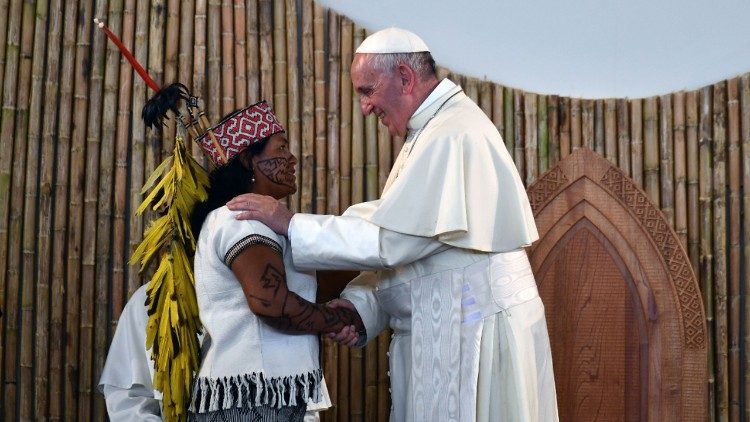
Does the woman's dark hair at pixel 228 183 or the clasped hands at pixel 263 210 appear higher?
the woman's dark hair at pixel 228 183

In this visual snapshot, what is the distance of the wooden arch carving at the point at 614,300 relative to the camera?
13.8 ft

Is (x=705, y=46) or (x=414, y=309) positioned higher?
(x=705, y=46)

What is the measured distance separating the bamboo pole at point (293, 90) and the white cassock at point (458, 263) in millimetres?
1280

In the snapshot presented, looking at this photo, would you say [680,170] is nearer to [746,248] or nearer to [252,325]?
[746,248]

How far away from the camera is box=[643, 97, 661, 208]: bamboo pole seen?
4574 mm

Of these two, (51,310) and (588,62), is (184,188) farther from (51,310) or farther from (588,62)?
(588,62)

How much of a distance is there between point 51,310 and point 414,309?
6.40ft

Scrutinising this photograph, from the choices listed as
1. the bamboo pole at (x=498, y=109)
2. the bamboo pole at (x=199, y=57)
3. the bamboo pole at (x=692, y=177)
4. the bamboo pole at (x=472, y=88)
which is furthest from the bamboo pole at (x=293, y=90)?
the bamboo pole at (x=692, y=177)

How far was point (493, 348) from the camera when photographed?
3322 millimetres

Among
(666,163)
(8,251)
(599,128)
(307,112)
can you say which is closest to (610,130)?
(599,128)

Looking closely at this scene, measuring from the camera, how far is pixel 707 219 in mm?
4535

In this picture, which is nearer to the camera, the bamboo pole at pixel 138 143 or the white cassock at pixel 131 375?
the white cassock at pixel 131 375

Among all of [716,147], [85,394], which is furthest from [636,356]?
[85,394]

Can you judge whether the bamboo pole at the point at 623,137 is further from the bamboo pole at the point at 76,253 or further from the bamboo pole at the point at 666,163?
the bamboo pole at the point at 76,253
